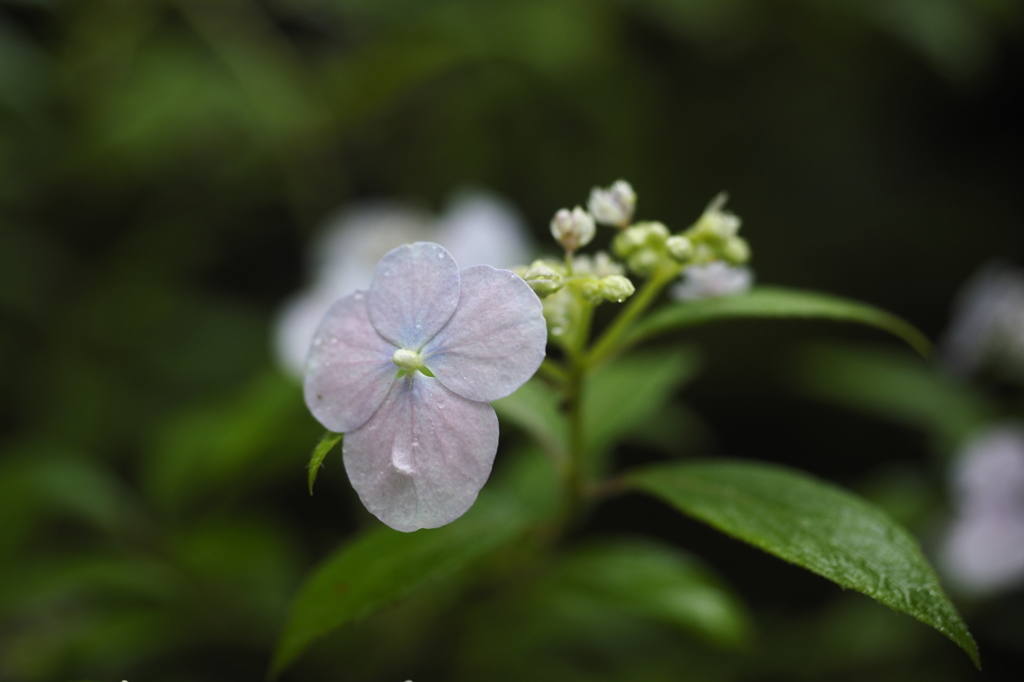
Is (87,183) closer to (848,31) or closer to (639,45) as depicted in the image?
(639,45)

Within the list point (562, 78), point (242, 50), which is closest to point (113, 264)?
point (242, 50)

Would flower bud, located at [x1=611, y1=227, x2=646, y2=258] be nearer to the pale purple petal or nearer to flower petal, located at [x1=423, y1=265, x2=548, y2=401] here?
flower petal, located at [x1=423, y1=265, x2=548, y2=401]

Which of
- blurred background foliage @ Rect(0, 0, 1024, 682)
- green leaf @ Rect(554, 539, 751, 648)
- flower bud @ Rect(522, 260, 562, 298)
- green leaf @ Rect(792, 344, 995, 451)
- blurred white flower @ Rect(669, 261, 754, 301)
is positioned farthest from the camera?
green leaf @ Rect(792, 344, 995, 451)

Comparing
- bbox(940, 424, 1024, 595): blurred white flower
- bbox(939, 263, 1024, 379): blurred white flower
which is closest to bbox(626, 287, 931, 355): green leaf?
bbox(940, 424, 1024, 595): blurred white flower

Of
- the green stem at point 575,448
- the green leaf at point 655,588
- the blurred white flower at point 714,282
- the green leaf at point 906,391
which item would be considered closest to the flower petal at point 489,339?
the green stem at point 575,448

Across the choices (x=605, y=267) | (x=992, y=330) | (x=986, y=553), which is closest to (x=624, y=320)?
(x=605, y=267)

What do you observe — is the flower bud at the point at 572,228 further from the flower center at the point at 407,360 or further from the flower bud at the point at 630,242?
the flower center at the point at 407,360
